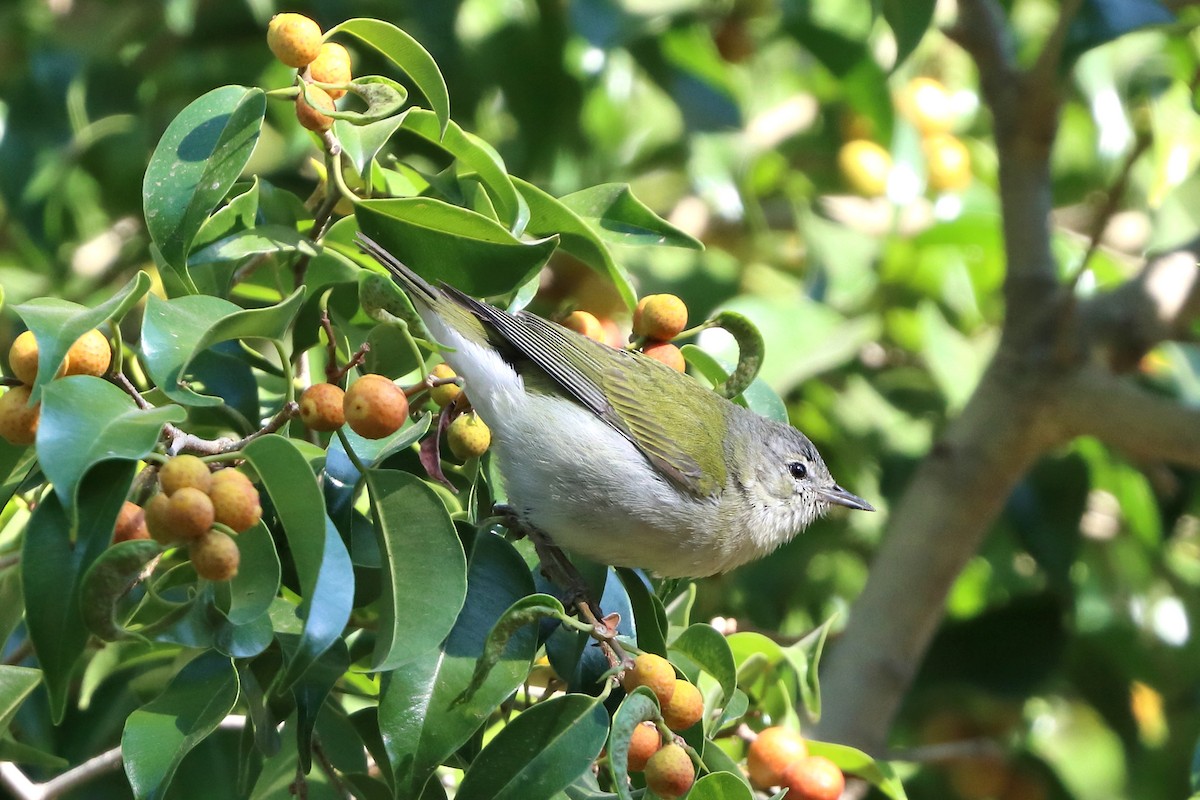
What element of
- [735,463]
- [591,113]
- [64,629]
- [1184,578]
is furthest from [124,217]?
[1184,578]

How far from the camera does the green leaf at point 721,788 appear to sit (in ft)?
6.49

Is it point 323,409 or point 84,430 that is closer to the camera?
point 84,430

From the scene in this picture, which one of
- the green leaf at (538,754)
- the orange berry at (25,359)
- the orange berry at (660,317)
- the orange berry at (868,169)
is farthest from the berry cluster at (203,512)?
the orange berry at (868,169)

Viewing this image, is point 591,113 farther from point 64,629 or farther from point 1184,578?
point 64,629

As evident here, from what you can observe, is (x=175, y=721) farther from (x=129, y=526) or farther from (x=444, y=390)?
(x=444, y=390)

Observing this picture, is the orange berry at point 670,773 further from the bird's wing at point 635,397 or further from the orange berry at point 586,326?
the bird's wing at point 635,397

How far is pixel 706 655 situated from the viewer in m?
2.30

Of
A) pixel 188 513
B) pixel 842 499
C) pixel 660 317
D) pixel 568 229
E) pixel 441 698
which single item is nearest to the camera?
pixel 188 513

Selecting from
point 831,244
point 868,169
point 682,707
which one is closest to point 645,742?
point 682,707

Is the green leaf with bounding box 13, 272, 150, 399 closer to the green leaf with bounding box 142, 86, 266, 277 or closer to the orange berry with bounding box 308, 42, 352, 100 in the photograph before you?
the green leaf with bounding box 142, 86, 266, 277

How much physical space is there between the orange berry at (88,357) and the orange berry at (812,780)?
4.92 ft

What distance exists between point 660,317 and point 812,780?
960mm

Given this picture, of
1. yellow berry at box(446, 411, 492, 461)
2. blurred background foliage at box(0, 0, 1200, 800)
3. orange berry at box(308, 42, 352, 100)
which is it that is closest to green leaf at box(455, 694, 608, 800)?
yellow berry at box(446, 411, 492, 461)

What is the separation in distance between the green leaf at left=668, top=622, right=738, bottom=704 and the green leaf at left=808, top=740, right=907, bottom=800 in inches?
18.8
